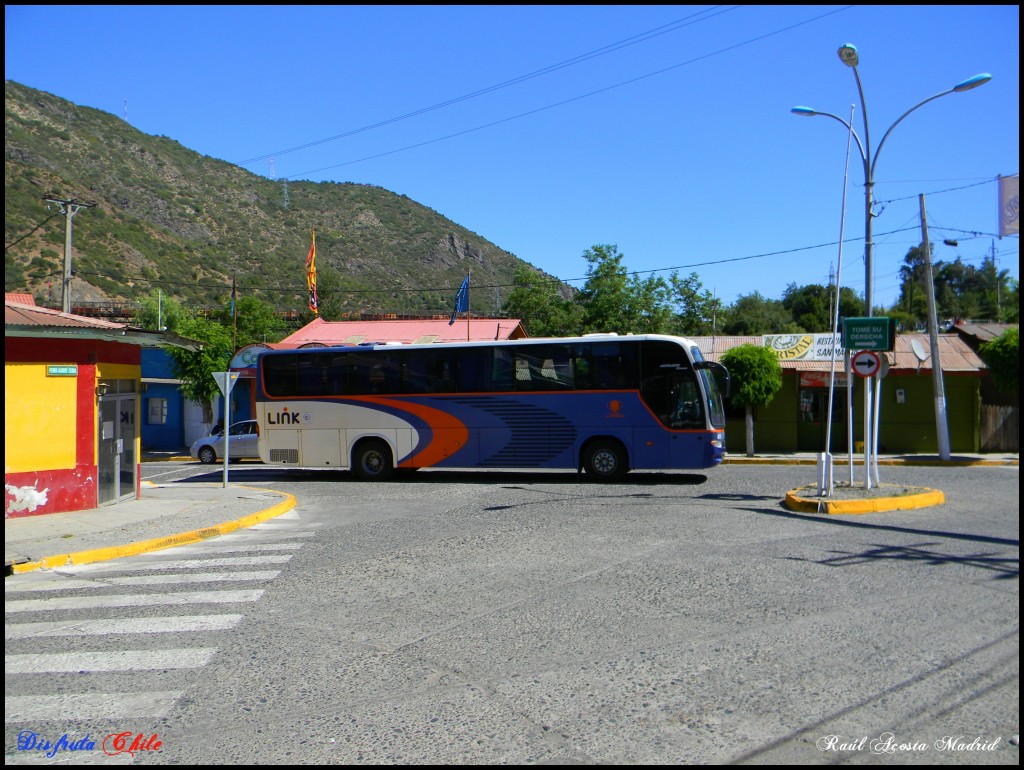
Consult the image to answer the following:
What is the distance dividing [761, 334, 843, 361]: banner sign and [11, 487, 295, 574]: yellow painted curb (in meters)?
A: 19.1

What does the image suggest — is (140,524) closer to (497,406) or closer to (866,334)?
(497,406)

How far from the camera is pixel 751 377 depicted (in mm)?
25906

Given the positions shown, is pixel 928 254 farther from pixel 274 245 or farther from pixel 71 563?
pixel 274 245

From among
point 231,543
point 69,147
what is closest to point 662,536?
point 231,543

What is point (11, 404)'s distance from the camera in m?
13.7

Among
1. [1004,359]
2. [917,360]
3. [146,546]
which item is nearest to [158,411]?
[146,546]

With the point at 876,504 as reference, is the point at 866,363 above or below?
above

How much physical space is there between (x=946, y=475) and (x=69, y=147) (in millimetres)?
85487

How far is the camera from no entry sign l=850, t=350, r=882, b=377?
47.2 feet

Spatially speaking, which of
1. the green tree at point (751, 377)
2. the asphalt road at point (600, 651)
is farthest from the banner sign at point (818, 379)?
the asphalt road at point (600, 651)

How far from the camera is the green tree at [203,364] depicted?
33281 mm

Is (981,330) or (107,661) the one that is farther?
(981,330)

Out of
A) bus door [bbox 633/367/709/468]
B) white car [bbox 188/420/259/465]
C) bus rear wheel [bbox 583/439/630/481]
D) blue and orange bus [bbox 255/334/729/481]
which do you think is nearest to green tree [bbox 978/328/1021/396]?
blue and orange bus [bbox 255/334/729/481]

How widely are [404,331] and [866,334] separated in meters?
27.6
